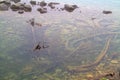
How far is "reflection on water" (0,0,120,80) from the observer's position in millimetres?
10156

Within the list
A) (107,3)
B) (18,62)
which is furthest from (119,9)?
(18,62)

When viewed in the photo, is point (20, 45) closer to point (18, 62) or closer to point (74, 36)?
point (18, 62)

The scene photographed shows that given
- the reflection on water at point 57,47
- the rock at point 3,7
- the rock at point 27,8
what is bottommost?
the reflection on water at point 57,47

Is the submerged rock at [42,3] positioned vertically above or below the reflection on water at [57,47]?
above

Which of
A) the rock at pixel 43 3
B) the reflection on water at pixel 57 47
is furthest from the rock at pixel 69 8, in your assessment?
the reflection on water at pixel 57 47

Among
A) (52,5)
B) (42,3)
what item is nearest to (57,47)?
(52,5)

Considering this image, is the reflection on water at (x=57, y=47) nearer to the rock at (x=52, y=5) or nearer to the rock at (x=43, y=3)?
the rock at (x=52, y=5)

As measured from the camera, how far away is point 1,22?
1577 cm

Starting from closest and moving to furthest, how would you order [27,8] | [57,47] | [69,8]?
1. [57,47]
2. [27,8]
3. [69,8]

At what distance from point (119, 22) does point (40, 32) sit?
7193mm

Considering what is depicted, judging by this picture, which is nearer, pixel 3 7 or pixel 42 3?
pixel 3 7

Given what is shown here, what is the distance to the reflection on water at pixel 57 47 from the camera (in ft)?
33.3

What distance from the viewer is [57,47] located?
496 inches

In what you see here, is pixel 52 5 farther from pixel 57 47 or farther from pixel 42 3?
pixel 57 47
